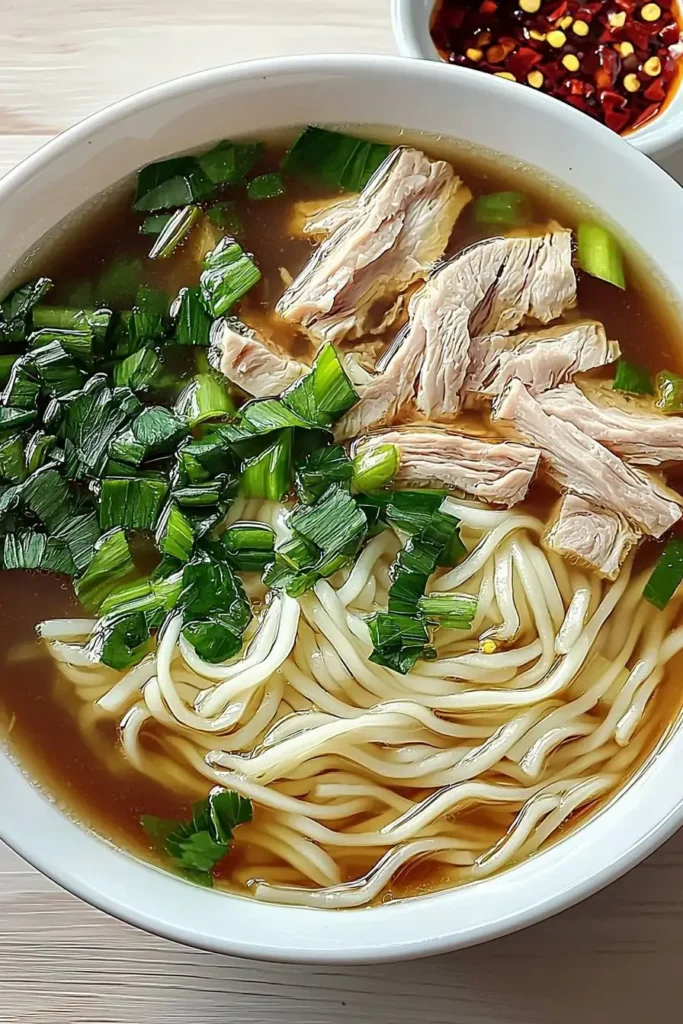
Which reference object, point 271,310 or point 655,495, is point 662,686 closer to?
point 655,495

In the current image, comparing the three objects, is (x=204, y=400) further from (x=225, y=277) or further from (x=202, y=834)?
(x=202, y=834)

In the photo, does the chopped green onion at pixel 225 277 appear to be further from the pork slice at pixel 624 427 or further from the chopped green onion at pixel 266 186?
the pork slice at pixel 624 427

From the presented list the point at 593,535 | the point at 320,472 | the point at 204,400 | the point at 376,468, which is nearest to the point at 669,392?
the point at 593,535

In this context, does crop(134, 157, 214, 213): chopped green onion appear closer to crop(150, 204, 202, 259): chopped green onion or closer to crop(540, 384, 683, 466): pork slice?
crop(150, 204, 202, 259): chopped green onion

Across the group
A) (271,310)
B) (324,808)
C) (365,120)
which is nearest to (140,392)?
(271,310)

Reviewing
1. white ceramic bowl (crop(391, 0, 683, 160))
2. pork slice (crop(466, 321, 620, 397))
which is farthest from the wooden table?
white ceramic bowl (crop(391, 0, 683, 160))

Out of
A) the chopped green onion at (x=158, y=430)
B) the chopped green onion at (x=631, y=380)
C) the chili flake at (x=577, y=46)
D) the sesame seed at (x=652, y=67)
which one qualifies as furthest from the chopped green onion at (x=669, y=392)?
the chopped green onion at (x=158, y=430)
